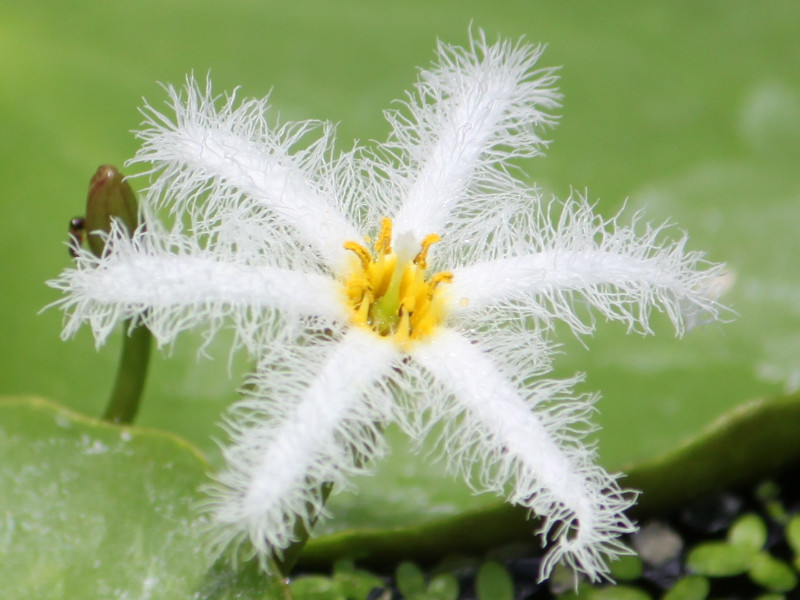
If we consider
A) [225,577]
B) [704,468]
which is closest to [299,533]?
[225,577]

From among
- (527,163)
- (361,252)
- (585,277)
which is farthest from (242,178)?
(527,163)

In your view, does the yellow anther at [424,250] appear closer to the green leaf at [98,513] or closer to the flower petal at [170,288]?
the flower petal at [170,288]

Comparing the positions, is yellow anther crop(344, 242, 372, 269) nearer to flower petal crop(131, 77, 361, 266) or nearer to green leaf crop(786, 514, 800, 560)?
flower petal crop(131, 77, 361, 266)

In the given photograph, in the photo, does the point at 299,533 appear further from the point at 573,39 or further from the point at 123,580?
the point at 573,39

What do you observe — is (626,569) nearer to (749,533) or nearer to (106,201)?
(749,533)

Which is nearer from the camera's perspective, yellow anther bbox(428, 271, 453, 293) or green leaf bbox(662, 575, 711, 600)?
yellow anther bbox(428, 271, 453, 293)

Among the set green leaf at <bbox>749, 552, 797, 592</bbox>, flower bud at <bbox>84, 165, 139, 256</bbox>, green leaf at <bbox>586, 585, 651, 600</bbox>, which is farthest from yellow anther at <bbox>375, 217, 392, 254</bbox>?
green leaf at <bbox>749, 552, 797, 592</bbox>
